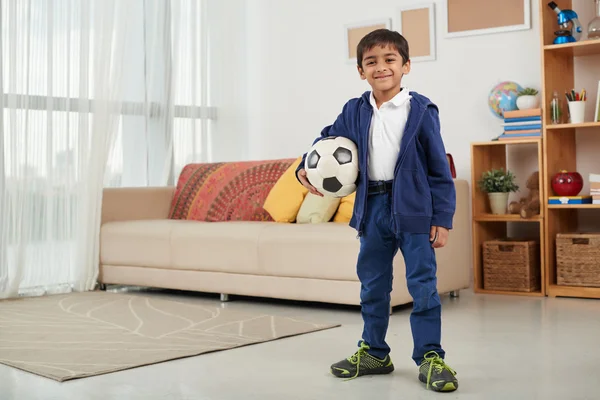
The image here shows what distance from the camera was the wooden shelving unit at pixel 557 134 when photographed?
4164 mm

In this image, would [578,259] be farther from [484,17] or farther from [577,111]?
[484,17]

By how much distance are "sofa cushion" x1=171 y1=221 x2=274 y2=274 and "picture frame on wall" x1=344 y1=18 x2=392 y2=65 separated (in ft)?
4.88

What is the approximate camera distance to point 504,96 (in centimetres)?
446

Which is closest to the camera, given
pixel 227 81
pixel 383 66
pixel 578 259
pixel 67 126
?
pixel 383 66

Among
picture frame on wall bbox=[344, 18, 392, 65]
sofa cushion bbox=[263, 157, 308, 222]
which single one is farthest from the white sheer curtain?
picture frame on wall bbox=[344, 18, 392, 65]

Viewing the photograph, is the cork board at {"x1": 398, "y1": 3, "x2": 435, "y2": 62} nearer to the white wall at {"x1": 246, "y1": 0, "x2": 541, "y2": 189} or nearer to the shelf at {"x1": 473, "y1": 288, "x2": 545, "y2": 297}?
the white wall at {"x1": 246, "y1": 0, "x2": 541, "y2": 189}

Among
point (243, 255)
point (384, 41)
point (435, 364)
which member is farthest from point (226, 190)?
point (435, 364)

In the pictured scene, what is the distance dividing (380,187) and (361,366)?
1.79ft

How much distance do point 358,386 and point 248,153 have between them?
367 cm

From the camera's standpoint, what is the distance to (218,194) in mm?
4883

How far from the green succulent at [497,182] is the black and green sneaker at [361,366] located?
208cm

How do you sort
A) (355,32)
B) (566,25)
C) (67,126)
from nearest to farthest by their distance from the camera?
(566,25)
(67,126)
(355,32)

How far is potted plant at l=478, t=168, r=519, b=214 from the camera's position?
172 inches

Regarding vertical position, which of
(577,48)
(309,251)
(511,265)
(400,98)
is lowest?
(511,265)
